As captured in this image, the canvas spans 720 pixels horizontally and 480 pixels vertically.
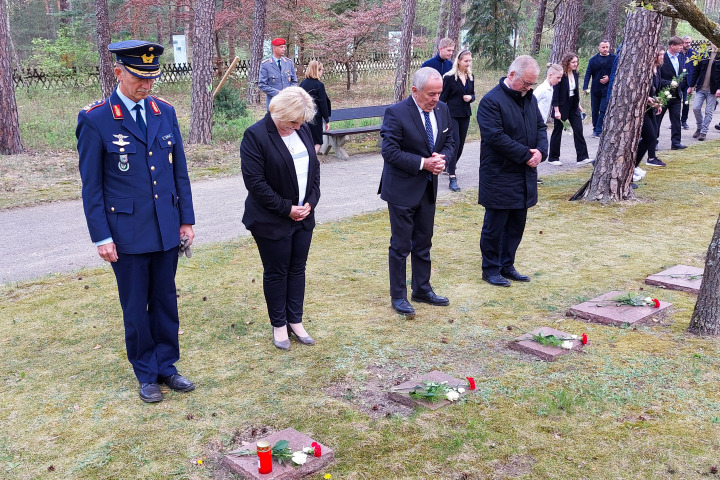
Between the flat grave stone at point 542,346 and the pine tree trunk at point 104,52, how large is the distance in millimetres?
15492

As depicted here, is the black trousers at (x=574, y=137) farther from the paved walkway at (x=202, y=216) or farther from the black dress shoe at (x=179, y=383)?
the black dress shoe at (x=179, y=383)

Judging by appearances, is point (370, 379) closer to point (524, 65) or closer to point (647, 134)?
point (524, 65)

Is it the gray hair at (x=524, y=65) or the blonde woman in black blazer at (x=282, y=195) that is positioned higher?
the gray hair at (x=524, y=65)

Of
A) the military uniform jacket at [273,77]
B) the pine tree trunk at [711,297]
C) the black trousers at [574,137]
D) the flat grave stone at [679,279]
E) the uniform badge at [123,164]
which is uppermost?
the military uniform jacket at [273,77]

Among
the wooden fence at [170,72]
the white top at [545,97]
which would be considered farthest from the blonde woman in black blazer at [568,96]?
the wooden fence at [170,72]

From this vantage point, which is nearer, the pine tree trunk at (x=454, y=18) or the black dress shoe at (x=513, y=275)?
the black dress shoe at (x=513, y=275)

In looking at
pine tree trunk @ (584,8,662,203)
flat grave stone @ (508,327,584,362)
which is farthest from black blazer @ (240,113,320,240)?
pine tree trunk @ (584,8,662,203)

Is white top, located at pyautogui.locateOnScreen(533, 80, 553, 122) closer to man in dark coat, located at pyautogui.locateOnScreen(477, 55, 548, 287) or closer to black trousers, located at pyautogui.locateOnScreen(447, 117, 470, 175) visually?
black trousers, located at pyautogui.locateOnScreen(447, 117, 470, 175)

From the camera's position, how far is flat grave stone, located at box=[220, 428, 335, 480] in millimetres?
3283

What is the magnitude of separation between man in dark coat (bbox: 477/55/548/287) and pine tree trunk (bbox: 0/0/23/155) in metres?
9.41

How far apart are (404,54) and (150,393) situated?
547 inches

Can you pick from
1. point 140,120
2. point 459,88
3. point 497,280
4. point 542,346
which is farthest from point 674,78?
point 140,120

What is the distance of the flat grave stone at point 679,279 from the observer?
5.97m

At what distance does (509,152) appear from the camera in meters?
5.92
